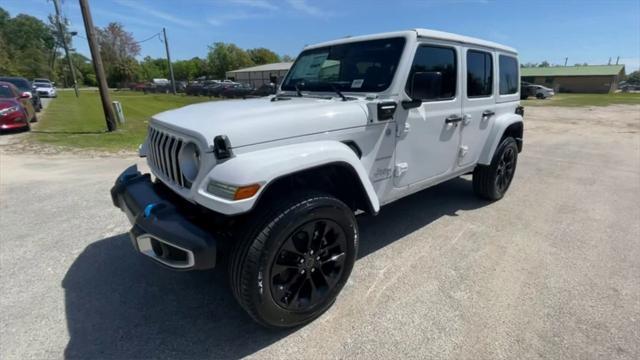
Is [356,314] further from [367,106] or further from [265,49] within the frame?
[265,49]

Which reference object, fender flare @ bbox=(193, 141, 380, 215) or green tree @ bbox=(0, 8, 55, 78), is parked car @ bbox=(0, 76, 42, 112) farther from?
green tree @ bbox=(0, 8, 55, 78)

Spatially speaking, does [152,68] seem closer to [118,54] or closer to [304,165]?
[118,54]

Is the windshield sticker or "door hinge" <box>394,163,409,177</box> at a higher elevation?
the windshield sticker

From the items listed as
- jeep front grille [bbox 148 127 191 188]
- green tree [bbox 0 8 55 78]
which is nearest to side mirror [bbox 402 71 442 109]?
jeep front grille [bbox 148 127 191 188]

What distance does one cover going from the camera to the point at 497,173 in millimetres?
4551

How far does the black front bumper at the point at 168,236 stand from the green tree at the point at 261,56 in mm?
93505

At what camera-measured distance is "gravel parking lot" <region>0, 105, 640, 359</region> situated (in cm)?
223

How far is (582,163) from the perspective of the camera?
22.9 ft

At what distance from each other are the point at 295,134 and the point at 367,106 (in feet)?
2.39

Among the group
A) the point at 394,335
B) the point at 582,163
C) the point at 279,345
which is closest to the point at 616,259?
the point at 394,335

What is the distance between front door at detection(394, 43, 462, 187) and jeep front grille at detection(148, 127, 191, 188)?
175 centimetres

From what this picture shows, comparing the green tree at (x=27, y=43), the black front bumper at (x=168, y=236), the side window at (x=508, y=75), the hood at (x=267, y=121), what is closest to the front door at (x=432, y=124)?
the hood at (x=267, y=121)

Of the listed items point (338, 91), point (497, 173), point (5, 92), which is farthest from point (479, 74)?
point (5, 92)

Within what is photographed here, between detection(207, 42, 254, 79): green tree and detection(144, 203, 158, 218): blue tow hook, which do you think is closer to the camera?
detection(144, 203, 158, 218): blue tow hook
